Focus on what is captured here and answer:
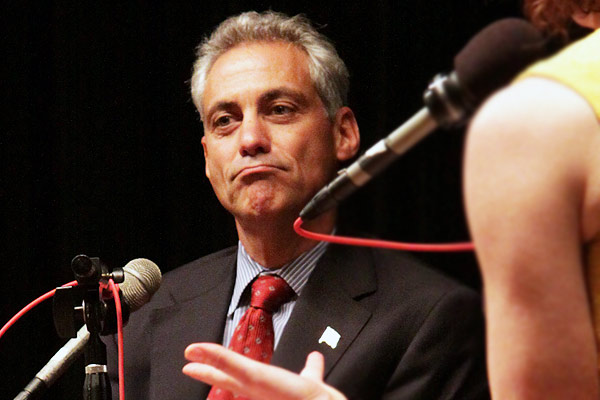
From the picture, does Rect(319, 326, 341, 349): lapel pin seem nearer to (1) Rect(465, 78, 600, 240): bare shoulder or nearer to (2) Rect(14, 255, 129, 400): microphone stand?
(2) Rect(14, 255, 129, 400): microphone stand

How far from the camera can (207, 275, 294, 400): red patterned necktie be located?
1366 millimetres

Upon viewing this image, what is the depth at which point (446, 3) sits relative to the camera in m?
1.14

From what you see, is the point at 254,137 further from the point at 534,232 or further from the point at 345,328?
the point at 534,232

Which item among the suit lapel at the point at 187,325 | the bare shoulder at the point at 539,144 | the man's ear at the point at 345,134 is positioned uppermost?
the bare shoulder at the point at 539,144

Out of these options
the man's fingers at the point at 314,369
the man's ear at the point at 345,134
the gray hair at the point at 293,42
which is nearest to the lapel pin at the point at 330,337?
the man's ear at the point at 345,134

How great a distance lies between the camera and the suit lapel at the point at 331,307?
132 cm

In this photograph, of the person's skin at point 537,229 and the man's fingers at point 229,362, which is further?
the man's fingers at point 229,362

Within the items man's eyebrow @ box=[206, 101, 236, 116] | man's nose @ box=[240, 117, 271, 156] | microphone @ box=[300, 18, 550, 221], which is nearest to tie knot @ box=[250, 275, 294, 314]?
man's nose @ box=[240, 117, 271, 156]

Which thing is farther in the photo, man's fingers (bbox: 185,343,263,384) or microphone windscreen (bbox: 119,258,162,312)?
microphone windscreen (bbox: 119,258,162,312)

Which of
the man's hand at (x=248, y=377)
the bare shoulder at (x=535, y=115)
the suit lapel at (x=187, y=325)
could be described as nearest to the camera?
the bare shoulder at (x=535, y=115)

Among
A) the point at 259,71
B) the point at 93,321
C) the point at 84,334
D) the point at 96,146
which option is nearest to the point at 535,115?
the point at 93,321

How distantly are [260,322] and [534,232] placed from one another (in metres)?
0.99

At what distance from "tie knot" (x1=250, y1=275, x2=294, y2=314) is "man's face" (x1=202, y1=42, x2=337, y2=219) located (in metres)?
0.13

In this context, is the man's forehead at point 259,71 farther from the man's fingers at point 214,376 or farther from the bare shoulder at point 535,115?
the bare shoulder at point 535,115
